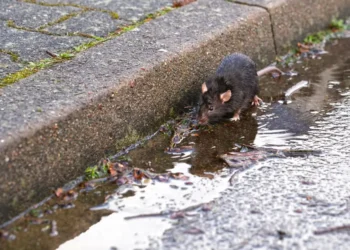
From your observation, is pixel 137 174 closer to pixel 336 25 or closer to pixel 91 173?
pixel 91 173

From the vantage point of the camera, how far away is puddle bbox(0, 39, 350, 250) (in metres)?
3.23

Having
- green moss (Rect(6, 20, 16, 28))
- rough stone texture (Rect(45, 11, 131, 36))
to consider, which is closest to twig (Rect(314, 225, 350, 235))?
rough stone texture (Rect(45, 11, 131, 36))

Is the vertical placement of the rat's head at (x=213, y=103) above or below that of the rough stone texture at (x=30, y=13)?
below

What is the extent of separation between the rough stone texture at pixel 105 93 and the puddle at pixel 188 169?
0.19 meters

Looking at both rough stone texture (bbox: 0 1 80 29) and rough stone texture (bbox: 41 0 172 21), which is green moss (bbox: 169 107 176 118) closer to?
rough stone texture (bbox: 41 0 172 21)

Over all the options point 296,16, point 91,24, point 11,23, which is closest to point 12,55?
point 11,23

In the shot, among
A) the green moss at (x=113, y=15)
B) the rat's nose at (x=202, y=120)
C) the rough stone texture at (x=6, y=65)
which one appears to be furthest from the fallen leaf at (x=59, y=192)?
the green moss at (x=113, y=15)

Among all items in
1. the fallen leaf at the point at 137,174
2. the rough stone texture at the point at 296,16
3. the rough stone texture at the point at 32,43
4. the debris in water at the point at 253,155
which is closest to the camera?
the fallen leaf at the point at 137,174

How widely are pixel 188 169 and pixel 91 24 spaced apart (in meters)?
1.76

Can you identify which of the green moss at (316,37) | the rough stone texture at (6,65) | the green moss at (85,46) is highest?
the green moss at (85,46)

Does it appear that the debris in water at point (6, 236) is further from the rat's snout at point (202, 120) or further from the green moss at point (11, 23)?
the green moss at point (11, 23)

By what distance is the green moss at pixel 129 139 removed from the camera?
4.08m

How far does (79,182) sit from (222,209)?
89 centimetres

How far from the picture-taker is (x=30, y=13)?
17.3 ft
